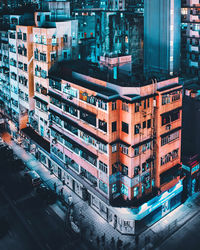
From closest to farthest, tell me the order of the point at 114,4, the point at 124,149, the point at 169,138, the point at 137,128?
the point at 137,128 → the point at 124,149 → the point at 169,138 → the point at 114,4

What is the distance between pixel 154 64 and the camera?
99.2 m

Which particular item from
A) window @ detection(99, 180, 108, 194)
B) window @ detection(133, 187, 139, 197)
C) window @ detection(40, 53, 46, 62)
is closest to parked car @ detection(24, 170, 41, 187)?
window @ detection(99, 180, 108, 194)

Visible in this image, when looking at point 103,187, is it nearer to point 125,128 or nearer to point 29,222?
point 125,128

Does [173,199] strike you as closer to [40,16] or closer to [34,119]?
[34,119]

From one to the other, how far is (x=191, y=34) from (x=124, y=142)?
5794 cm

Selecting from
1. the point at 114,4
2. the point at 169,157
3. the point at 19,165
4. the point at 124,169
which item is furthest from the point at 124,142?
the point at 114,4

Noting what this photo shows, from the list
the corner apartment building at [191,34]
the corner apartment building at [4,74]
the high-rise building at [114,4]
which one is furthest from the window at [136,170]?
the high-rise building at [114,4]

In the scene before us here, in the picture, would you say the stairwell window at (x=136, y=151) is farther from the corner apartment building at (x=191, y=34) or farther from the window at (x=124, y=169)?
the corner apartment building at (x=191, y=34)

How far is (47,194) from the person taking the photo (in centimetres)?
5941

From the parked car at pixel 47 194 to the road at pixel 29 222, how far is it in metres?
1.00

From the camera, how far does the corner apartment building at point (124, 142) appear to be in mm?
46406

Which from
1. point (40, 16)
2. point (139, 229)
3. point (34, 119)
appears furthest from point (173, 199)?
point (40, 16)

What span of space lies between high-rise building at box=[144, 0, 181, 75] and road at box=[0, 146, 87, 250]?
189 feet

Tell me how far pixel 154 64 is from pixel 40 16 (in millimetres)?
46595
